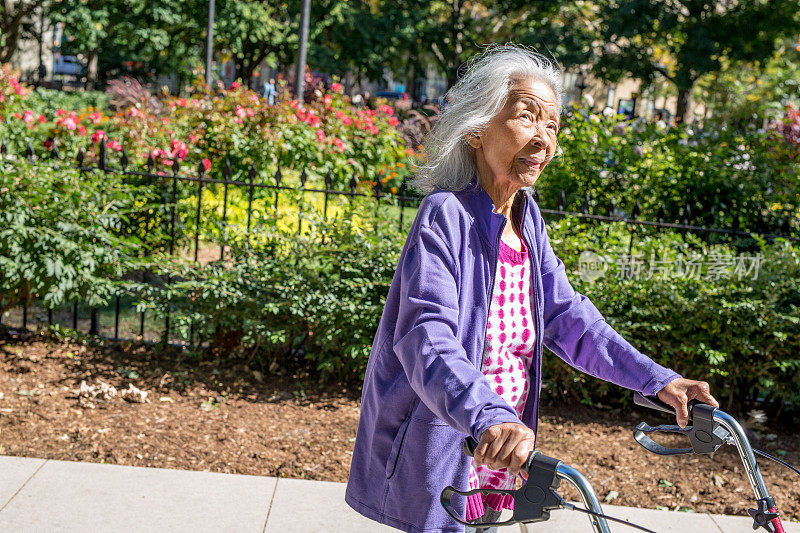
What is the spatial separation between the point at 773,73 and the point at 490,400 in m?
31.0

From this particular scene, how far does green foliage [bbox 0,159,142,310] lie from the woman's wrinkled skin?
3.36 meters

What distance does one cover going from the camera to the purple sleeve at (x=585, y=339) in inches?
75.0

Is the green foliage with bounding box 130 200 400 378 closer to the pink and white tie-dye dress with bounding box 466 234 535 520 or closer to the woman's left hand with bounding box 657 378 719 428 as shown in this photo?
A: the pink and white tie-dye dress with bounding box 466 234 535 520

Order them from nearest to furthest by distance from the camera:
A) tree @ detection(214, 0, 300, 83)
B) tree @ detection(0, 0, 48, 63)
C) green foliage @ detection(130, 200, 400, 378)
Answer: green foliage @ detection(130, 200, 400, 378) → tree @ detection(214, 0, 300, 83) → tree @ detection(0, 0, 48, 63)

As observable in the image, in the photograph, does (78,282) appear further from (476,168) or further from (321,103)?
(321,103)

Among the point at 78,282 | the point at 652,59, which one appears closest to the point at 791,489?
the point at 78,282

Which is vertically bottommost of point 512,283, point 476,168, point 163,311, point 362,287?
point 163,311

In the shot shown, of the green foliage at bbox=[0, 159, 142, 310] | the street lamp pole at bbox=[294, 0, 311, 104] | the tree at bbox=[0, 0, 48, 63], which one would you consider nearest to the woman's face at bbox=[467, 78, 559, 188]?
the green foliage at bbox=[0, 159, 142, 310]

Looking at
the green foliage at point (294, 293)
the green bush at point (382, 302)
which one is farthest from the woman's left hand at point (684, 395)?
the green foliage at point (294, 293)

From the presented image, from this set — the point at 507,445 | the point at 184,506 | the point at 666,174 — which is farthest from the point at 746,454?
the point at 666,174

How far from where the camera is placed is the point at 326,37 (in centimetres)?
2542

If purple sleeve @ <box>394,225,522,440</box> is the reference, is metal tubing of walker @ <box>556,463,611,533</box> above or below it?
below

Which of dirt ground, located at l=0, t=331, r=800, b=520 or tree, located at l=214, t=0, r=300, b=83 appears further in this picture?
tree, located at l=214, t=0, r=300, b=83

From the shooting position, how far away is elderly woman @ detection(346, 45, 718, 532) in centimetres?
172
